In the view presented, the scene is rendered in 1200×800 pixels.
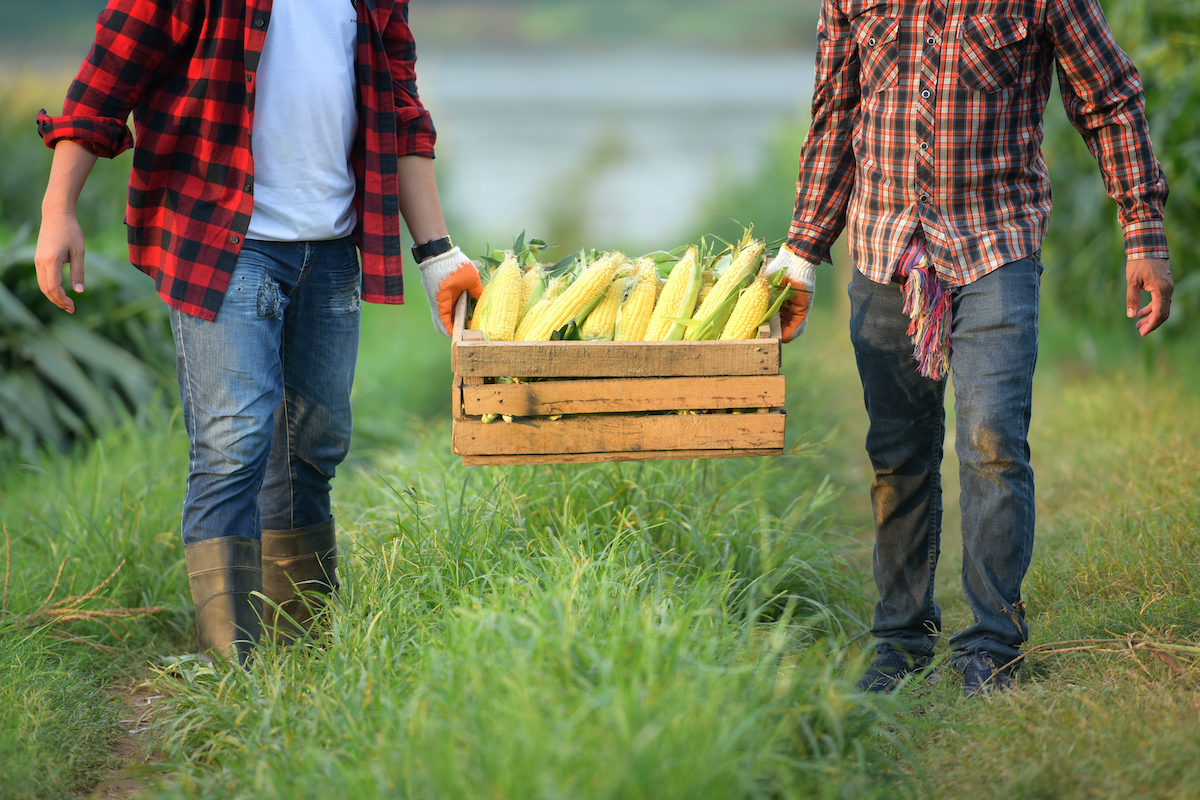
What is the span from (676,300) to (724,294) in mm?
134

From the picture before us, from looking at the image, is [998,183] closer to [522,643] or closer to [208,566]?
[522,643]

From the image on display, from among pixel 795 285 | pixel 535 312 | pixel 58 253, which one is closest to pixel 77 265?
pixel 58 253

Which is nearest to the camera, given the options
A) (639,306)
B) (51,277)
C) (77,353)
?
(51,277)

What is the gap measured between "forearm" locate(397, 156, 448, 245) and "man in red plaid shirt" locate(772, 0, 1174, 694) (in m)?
1.15

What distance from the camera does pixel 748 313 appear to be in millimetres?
2482

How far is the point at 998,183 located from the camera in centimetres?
236

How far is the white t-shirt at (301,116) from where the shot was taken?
2430 millimetres

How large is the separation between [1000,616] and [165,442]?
10.7ft

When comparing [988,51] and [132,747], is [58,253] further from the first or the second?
[988,51]

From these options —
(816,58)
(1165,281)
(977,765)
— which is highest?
(816,58)

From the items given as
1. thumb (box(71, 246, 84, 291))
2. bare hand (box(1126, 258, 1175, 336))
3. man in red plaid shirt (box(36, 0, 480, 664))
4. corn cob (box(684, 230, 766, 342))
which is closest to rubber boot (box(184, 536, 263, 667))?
A: man in red plaid shirt (box(36, 0, 480, 664))

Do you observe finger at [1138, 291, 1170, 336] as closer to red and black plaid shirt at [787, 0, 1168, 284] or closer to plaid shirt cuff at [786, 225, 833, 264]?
red and black plaid shirt at [787, 0, 1168, 284]

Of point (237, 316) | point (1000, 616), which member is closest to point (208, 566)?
point (237, 316)

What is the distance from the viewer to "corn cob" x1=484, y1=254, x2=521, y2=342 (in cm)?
251
